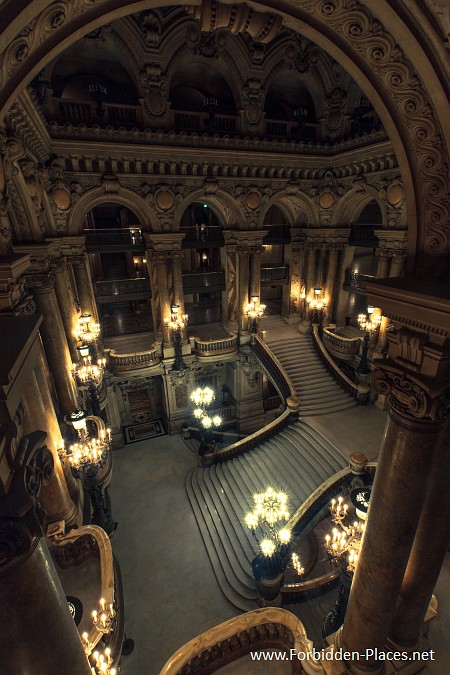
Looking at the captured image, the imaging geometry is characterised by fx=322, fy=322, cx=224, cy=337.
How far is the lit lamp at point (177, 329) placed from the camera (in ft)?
48.1

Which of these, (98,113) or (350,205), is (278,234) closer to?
(350,205)

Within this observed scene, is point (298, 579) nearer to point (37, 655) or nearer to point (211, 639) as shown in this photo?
point (211, 639)

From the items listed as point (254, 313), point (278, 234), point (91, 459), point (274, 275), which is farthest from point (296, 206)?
point (91, 459)

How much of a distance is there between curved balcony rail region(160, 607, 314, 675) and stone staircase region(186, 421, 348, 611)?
2.61m

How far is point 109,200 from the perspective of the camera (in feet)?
42.9

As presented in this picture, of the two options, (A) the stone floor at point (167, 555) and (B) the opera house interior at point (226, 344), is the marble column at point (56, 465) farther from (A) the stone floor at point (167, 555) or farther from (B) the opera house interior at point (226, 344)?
(A) the stone floor at point (167, 555)

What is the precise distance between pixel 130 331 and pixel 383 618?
1586cm

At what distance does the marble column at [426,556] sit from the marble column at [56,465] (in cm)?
668

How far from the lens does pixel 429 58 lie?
112 inches

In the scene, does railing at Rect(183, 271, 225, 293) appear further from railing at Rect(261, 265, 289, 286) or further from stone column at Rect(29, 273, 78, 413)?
stone column at Rect(29, 273, 78, 413)

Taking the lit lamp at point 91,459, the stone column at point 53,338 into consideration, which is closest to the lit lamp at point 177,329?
the stone column at point 53,338

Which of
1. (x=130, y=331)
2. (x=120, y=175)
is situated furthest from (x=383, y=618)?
(x=130, y=331)

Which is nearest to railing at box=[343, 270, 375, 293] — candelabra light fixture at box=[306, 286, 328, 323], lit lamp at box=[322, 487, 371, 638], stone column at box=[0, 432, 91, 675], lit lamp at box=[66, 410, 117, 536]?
candelabra light fixture at box=[306, 286, 328, 323]

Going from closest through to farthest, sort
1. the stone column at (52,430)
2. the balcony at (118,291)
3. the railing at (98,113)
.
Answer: the stone column at (52,430) → the railing at (98,113) → the balcony at (118,291)
